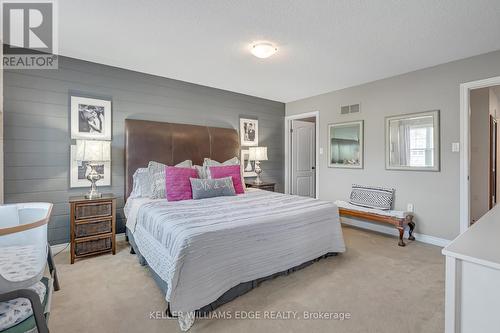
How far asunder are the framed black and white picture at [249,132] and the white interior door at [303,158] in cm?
103

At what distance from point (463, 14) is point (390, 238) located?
2.93 metres

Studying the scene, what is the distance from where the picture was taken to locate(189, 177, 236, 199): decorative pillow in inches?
126

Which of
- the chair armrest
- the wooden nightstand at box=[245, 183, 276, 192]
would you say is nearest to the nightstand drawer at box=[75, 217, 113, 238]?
the chair armrest

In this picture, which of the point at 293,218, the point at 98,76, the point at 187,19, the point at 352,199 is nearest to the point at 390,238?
the point at 352,199

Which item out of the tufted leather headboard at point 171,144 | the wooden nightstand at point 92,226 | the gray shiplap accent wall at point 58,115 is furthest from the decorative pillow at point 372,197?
the wooden nightstand at point 92,226

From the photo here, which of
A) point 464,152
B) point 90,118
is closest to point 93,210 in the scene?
point 90,118

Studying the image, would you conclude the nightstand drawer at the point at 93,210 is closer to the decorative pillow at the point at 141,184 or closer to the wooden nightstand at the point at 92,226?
the wooden nightstand at the point at 92,226

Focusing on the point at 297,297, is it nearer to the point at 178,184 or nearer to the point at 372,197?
the point at 178,184

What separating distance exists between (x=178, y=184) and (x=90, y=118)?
5.03 feet

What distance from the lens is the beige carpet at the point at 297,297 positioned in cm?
177

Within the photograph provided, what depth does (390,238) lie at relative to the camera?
12.3 feet

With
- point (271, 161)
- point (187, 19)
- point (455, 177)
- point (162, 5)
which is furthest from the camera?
point (271, 161)

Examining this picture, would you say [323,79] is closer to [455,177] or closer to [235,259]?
[455,177]

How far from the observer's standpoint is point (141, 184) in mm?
3359
